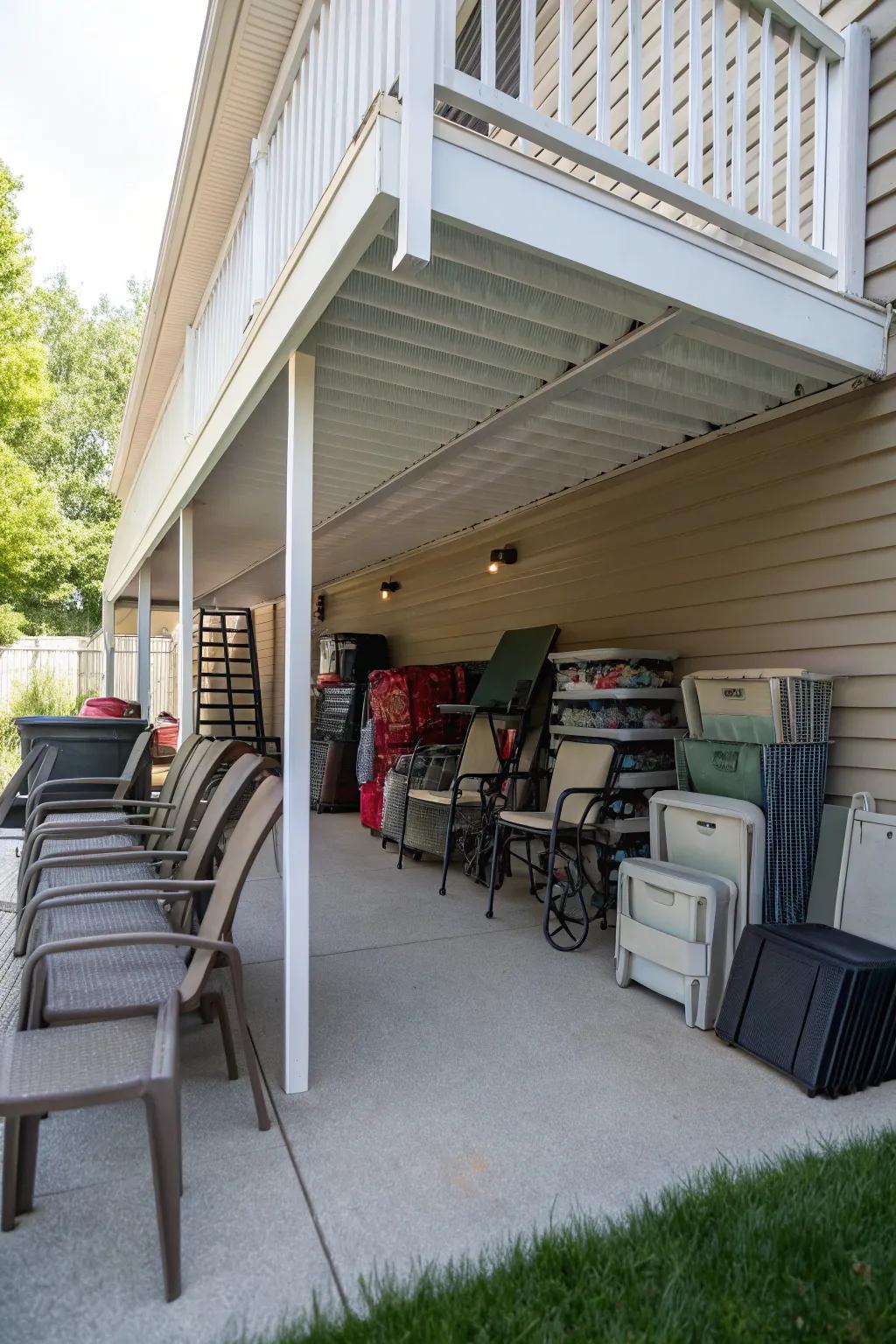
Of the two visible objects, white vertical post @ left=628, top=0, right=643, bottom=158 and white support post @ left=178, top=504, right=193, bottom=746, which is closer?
white vertical post @ left=628, top=0, right=643, bottom=158

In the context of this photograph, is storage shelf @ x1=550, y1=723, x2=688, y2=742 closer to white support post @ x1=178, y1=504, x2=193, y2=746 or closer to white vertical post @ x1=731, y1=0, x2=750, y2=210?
white vertical post @ x1=731, y1=0, x2=750, y2=210

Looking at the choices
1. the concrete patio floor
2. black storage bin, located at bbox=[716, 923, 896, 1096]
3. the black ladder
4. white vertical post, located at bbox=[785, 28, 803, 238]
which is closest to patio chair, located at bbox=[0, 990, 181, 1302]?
the concrete patio floor

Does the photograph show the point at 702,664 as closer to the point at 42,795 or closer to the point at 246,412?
the point at 246,412

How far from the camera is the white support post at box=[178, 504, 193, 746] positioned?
5.39 m

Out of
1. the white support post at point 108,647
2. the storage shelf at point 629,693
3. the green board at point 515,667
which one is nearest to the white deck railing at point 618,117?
the storage shelf at point 629,693

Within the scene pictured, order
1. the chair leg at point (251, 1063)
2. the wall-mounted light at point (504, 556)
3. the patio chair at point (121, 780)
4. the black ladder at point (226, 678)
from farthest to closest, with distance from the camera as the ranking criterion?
the black ladder at point (226, 678) < the wall-mounted light at point (504, 556) < the patio chair at point (121, 780) < the chair leg at point (251, 1063)

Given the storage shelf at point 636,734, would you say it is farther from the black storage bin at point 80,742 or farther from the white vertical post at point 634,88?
the black storage bin at point 80,742

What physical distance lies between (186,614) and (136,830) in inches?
86.4

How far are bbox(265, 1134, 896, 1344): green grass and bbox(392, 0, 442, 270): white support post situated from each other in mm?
2341

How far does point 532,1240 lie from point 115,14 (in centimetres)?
2539

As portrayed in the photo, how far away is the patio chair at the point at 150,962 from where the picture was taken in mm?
2029

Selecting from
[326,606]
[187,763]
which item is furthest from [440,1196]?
[326,606]

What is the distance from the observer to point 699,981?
9.71 ft

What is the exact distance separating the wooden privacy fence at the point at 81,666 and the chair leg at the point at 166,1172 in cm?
945
